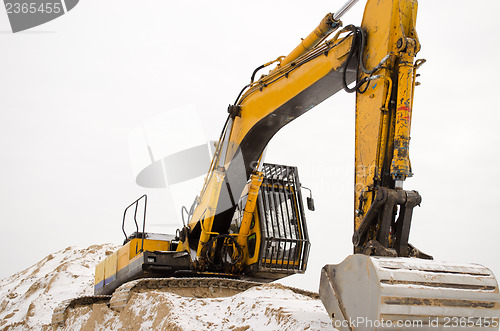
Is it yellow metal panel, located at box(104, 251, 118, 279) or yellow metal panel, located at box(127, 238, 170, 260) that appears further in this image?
yellow metal panel, located at box(104, 251, 118, 279)

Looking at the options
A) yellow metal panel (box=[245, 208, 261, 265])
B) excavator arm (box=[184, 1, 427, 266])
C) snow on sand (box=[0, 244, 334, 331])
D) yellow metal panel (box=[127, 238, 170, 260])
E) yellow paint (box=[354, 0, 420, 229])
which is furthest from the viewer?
yellow metal panel (box=[127, 238, 170, 260])

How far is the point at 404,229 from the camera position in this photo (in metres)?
3.93

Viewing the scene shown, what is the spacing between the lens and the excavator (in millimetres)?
3459

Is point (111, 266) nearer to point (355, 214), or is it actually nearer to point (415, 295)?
point (355, 214)

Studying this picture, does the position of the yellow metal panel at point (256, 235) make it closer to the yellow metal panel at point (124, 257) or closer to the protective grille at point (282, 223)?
the protective grille at point (282, 223)

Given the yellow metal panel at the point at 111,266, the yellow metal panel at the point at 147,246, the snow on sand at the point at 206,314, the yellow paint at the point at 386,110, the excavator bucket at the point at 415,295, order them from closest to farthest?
the excavator bucket at the point at 415,295
the yellow paint at the point at 386,110
the snow on sand at the point at 206,314
the yellow metal panel at the point at 147,246
the yellow metal panel at the point at 111,266

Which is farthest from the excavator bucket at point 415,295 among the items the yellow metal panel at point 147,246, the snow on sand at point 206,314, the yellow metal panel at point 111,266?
the yellow metal panel at point 111,266

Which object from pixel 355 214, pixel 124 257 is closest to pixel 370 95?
pixel 355 214

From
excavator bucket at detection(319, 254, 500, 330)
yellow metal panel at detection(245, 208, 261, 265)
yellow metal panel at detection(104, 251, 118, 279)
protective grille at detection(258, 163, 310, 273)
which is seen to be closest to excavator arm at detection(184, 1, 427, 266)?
excavator bucket at detection(319, 254, 500, 330)

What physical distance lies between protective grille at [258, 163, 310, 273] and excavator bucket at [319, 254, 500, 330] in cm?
329

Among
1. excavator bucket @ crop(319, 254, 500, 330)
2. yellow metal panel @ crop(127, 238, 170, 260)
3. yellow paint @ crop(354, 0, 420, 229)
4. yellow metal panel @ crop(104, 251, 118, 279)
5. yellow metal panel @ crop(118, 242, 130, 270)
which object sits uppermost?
yellow paint @ crop(354, 0, 420, 229)

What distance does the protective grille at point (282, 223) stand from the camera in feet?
23.0

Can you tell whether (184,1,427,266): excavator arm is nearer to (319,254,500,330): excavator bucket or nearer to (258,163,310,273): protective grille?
(319,254,500,330): excavator bucket

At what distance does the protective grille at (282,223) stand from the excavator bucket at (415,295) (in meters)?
3.29
